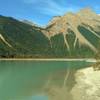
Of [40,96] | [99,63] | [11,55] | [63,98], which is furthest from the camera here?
[11,55]

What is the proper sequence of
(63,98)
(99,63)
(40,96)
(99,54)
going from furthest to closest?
1. (99,54)
2. (99,63)
3. (40,96)
4. (63,98)

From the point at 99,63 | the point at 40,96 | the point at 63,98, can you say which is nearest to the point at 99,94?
the point at 63,98

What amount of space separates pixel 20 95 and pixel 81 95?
820cm

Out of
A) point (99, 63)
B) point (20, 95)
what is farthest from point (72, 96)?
point (99, 63)

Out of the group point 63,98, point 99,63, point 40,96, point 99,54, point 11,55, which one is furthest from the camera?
point 11,55

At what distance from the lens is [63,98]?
120ft

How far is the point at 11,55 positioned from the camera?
199 meters

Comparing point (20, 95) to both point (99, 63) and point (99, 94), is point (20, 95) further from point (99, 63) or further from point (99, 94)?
point (99, 63)

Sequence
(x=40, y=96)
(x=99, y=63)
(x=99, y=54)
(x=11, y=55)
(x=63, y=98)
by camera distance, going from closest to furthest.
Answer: (x=63, y=98)
(x=40, y=96)
(x=99, y=63)
(x=99, y=54)
(x=11, y=55)

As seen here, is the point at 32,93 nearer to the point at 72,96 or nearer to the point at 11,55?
the point at 72,96

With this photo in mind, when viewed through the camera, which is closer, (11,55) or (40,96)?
(40,96)

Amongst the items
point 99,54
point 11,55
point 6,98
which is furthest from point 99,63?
point 11,55

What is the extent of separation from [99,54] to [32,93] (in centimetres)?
6644

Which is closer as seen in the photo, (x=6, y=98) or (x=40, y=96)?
(x=6, y=98)
